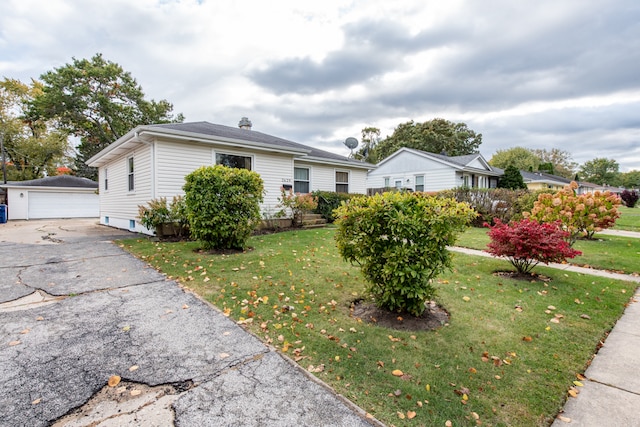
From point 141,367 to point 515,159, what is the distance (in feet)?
159

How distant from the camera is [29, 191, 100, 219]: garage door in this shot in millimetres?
19219

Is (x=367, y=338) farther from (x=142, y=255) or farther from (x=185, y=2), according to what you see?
(x=185, y=2)

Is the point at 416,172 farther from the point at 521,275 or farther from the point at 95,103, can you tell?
the point at 95,103

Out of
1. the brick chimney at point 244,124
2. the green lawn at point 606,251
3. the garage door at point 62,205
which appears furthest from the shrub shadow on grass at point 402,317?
the garage door at point 62,205

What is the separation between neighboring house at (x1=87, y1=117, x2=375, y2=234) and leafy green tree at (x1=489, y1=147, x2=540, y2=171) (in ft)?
115

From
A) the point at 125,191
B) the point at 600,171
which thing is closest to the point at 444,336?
the point at 125,191

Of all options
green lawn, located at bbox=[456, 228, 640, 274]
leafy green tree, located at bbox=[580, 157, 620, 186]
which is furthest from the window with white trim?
leafy green tree, located at bbox=[580, 157, 620, 186]

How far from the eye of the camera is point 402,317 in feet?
10.8

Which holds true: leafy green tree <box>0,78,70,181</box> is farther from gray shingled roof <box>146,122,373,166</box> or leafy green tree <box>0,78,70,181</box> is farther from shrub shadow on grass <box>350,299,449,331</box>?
shrub shadow on grass <box>350,299,449,331</box>

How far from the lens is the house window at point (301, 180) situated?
493 inches

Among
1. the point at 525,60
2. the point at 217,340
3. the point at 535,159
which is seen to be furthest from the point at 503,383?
the point at 535,159

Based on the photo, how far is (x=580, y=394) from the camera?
6.86ft

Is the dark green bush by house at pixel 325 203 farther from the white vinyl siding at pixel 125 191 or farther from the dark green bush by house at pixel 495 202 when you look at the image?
the white vinyl siding at pixel 125 191

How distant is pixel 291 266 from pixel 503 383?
12.3ft
